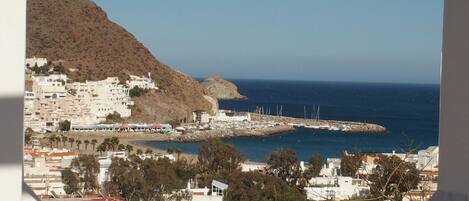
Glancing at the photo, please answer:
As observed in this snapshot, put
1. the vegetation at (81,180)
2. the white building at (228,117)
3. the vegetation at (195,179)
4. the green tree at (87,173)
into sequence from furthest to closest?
the white building at (228,117) → the green tree at (87,173) → the vegetation at (81,180) → the vegetation at (195,179)

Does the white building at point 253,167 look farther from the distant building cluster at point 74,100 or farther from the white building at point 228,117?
the white building at point 228,117

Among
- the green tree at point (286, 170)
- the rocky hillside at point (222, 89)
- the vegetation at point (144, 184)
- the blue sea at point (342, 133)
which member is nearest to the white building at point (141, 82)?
the blue sea at point (342, 133)

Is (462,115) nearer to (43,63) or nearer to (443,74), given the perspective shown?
(443,74)

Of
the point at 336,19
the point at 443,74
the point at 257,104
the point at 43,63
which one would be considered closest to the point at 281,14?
the point at 336,19

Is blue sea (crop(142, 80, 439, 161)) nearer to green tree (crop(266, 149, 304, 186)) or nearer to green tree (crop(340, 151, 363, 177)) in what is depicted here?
green tree (crop(266, 149, 304, 186))

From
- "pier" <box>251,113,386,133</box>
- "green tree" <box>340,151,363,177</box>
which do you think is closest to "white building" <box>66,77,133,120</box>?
"pier" <box>251,113,386,133</box>
